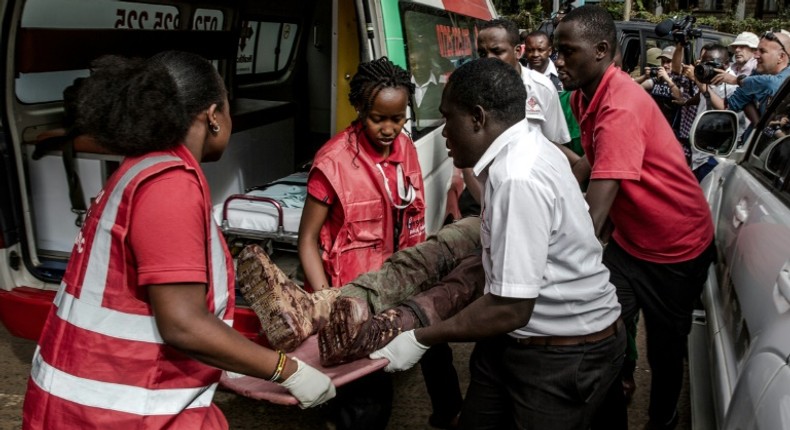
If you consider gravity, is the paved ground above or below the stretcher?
below

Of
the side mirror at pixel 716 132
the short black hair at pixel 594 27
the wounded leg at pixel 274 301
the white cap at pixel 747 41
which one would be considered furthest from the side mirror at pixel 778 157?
the white cap at pixel 747 41

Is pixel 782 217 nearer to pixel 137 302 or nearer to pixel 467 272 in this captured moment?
pixel 467 272

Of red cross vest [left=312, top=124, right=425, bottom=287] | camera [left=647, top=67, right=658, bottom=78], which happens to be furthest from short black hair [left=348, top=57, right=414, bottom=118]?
camera [left=647, top=67, right=658, bottom=78]

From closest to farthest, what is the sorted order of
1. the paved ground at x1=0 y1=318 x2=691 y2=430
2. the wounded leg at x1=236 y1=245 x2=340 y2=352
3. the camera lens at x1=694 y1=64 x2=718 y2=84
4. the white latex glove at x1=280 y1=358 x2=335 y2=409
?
the white latex glove at x1=280 y1=358 x2=335 y2=409 < the wounded leg at x1=236 y1=245 x2=340 y2=352 < the paved ground at x1=0 y1=318 x2=691 y2=430 < the camera lens at x1=694 y1=64 x2=718 y2=84

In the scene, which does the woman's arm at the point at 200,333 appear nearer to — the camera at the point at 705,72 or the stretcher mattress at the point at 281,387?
the stretcher mattress at the point at 281,387

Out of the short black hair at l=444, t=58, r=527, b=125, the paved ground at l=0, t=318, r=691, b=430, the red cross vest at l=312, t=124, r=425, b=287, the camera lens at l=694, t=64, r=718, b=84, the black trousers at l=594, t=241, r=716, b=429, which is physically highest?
the short black hair at l=444, t=58, r=527, b=125

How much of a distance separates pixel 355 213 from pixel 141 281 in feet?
4.27

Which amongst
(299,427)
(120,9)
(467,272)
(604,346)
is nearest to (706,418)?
(604,346)

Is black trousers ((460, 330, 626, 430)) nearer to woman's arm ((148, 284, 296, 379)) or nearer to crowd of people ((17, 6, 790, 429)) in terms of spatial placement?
crowd of people ((17, 6, 790, 429))

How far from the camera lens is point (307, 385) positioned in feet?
5.98

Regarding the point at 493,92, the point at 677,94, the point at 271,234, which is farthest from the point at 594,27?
the point at 677,94

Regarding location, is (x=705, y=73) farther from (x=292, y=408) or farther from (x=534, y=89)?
(x=292, y=408)

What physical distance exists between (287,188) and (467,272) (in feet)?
5.00

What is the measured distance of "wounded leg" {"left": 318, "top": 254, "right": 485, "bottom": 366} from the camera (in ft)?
7.41
